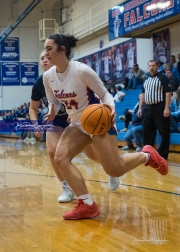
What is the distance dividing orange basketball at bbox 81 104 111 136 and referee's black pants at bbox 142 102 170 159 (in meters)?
4.33

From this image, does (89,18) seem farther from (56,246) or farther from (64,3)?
(56,246)

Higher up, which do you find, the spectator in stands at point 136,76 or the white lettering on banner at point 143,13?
the white lettering on banner at point 143,13

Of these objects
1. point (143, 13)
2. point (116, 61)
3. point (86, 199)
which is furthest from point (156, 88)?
point (116, 61)

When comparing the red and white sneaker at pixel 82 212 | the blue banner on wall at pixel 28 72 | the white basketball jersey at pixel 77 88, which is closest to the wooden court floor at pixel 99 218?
the red and white sneaker at pixel 82 212

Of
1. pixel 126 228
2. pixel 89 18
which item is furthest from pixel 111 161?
pixel 89 18

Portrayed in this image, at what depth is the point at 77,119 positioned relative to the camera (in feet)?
12.9

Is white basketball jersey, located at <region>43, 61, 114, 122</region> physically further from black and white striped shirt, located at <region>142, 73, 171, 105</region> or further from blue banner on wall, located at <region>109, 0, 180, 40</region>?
blue banner on wall, located at <region>109, 0, 180, 40</region>

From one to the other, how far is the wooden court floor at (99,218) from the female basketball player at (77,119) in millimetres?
297

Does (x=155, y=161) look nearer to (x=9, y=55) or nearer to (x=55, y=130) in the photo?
(x=55, y=130)

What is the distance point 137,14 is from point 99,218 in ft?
37.1

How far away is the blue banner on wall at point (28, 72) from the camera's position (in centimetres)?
2558

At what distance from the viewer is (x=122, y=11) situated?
584 inches

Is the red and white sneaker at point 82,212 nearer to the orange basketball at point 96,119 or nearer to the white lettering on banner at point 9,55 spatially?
the orange basketball at point 96,119

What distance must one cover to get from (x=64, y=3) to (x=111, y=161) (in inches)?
836
